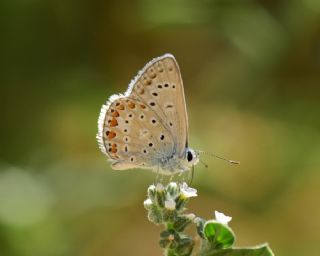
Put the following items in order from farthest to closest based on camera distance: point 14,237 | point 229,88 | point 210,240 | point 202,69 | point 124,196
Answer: point 202,69, point 229,88, point 124,196, point 14,237, point 210,240

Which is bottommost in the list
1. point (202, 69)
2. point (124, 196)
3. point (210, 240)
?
point (210, 240)

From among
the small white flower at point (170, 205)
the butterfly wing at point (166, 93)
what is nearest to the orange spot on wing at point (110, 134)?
the butterfly wing at point (166, 93)

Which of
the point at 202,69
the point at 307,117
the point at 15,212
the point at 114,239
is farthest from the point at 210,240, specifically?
the point at 202,69

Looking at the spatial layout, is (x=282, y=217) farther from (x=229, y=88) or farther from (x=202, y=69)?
(x=202, y=69)

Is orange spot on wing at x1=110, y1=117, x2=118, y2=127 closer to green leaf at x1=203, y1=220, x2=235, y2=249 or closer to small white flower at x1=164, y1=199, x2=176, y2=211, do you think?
small white flower at x1=164, y1=199, x2=176, y2=211

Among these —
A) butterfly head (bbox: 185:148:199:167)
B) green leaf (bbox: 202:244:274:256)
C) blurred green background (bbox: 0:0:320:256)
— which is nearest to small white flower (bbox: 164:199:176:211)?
green leaf (bbox: 202:244:274:256)

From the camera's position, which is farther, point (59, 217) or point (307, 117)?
point (307, 117)
